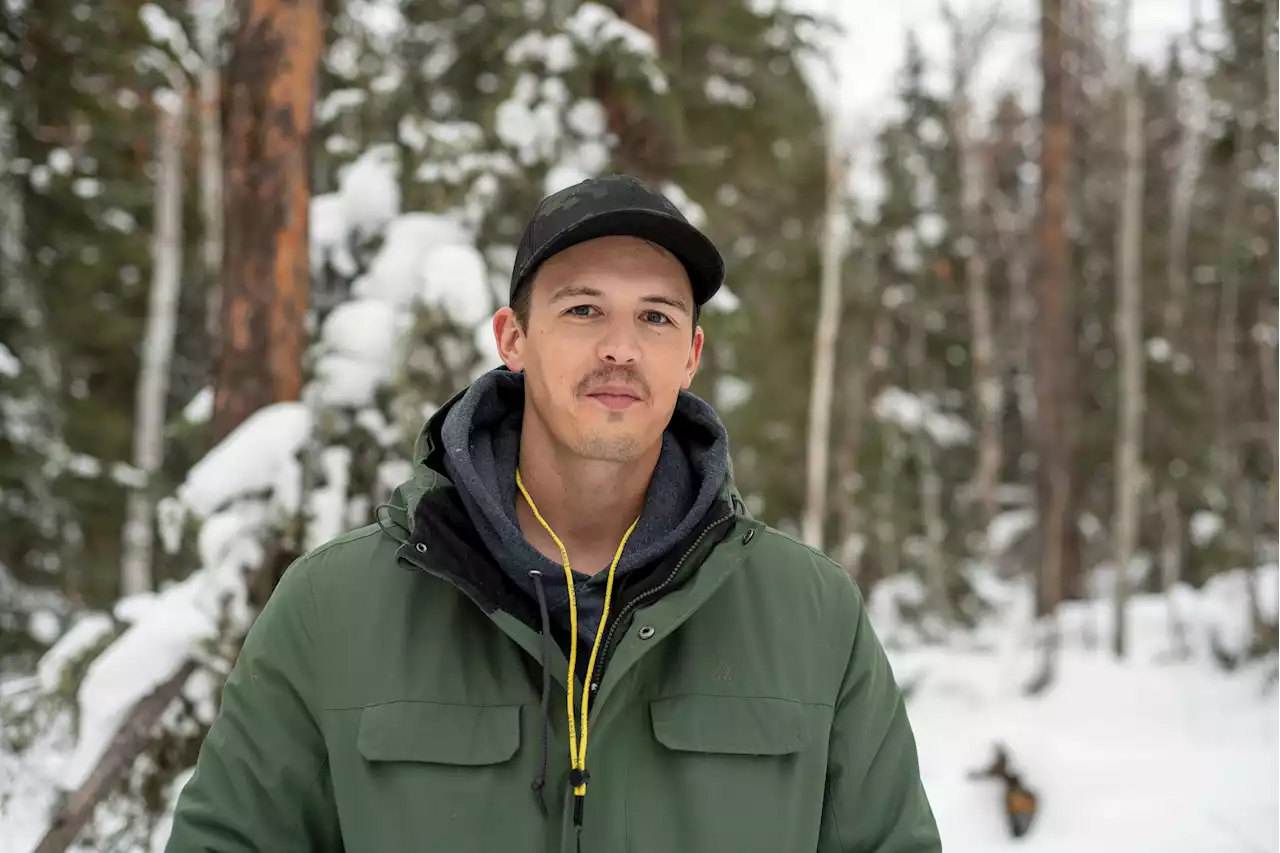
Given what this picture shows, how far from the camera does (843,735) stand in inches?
78.7

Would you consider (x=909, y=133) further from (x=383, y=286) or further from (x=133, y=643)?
(x=133, y=643)

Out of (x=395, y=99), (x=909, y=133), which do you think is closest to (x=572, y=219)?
(x=395, y=99)

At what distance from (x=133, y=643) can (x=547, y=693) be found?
296 centimetres

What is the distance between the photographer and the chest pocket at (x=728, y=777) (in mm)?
1824

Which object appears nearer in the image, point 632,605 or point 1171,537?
point 632,605

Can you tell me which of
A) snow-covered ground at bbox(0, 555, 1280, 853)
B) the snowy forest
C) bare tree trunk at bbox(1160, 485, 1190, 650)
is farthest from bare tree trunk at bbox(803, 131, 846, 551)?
bare tree trunk at bbox(1160, 485, 1190, 650)

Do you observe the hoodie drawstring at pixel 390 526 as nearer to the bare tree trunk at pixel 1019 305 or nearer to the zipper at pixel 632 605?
the zipper at pixel 632 605

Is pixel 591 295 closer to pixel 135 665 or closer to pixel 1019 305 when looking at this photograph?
pixel 135 665

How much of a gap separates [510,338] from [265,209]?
3164 millimetres

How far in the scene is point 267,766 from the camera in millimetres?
1834

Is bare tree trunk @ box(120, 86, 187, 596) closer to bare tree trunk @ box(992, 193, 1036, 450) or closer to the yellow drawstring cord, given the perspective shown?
the yellow drawstring cord

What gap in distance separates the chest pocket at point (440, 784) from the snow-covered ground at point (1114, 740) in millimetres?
4833

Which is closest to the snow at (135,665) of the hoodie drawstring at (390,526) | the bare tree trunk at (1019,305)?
the hoodie drawstring at (390,526)

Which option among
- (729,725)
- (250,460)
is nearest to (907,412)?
(250,460)
